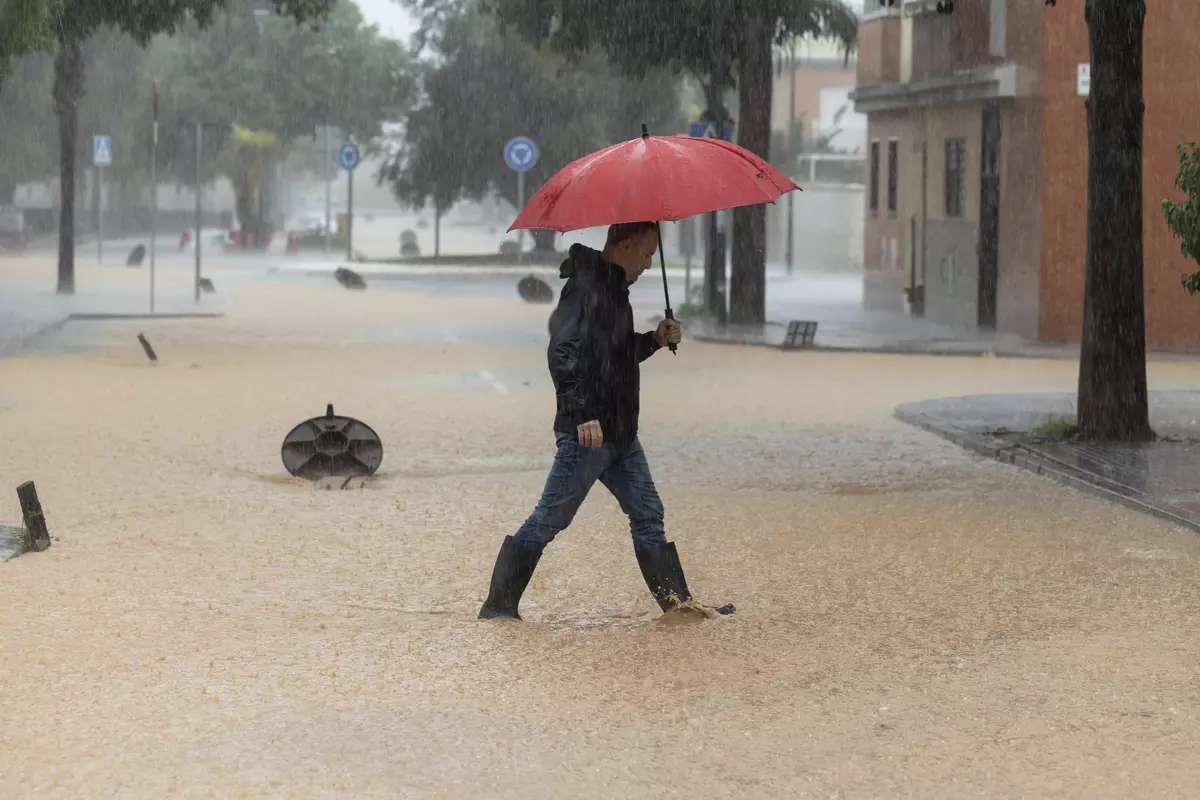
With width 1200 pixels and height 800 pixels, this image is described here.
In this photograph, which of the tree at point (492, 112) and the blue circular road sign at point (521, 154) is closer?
the blue circular road sign at point (521, 154)

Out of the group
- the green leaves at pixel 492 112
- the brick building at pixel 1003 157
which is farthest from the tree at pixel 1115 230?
the green leaves at pixel 492 112

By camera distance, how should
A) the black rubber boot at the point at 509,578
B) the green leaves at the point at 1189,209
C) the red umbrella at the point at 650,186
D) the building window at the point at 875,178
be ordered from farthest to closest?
1. the building window at the point at 875,178
2. the green leaves at the point at 1189,209
3. the black rubber boot at the point at 509,578
4. the red umbrella at the point at 650,186

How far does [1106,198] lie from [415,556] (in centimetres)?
646

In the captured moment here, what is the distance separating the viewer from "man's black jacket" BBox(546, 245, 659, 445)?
7.36 meters

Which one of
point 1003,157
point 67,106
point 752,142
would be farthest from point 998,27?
point 67,106

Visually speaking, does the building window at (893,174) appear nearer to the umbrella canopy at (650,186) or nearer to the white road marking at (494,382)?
A: the white road marking at (494,382)

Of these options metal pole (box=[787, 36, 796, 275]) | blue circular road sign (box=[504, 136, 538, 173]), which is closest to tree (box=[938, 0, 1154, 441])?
metal pole (box=[787, 36, 796, 275])

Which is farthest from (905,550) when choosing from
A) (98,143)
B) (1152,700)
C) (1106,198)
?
(98,143)

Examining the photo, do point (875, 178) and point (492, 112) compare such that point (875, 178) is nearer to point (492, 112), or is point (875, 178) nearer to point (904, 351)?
point (904, 351)

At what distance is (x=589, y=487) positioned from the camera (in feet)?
25.3

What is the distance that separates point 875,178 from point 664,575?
95.4ft

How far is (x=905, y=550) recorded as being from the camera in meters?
9.72

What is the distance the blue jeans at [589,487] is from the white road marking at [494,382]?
10.3 m

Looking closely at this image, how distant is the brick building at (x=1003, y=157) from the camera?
23.9 meters
